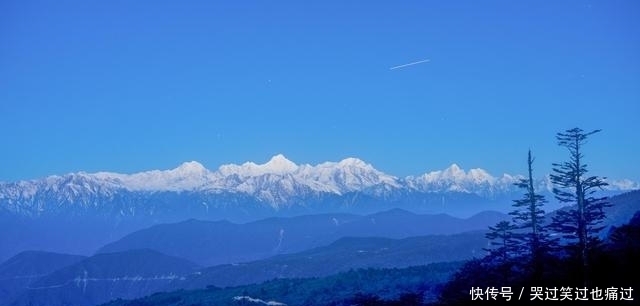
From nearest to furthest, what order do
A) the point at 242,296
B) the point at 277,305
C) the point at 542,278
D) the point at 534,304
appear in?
the point at 534,304 → the point at 542,278 → the point at 277,305 → the point at 242,296

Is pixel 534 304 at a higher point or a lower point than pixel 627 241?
lower

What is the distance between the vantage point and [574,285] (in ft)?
179

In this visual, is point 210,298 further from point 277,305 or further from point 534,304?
point 534,304

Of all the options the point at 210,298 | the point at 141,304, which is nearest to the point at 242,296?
the point at 210,298

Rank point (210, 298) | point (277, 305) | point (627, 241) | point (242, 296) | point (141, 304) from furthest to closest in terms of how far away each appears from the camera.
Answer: point (141, 304)
point (210, 298)
point (242, 296)
point (277, 305)
point (627, 241)

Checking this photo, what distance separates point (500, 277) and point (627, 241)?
14.4m

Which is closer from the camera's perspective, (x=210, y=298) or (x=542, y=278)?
(x=542, y=278)

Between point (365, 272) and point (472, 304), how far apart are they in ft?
308

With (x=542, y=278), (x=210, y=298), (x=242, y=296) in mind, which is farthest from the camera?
(x=210, y=298)

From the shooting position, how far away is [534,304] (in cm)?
5084

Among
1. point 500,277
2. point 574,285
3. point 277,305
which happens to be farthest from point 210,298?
point 574,285

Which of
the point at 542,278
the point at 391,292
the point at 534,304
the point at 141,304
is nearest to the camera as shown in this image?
the point at 534,304

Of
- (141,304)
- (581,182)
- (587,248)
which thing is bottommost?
(141,304)

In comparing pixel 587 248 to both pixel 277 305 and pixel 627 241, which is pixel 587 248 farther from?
pixel 277 305
